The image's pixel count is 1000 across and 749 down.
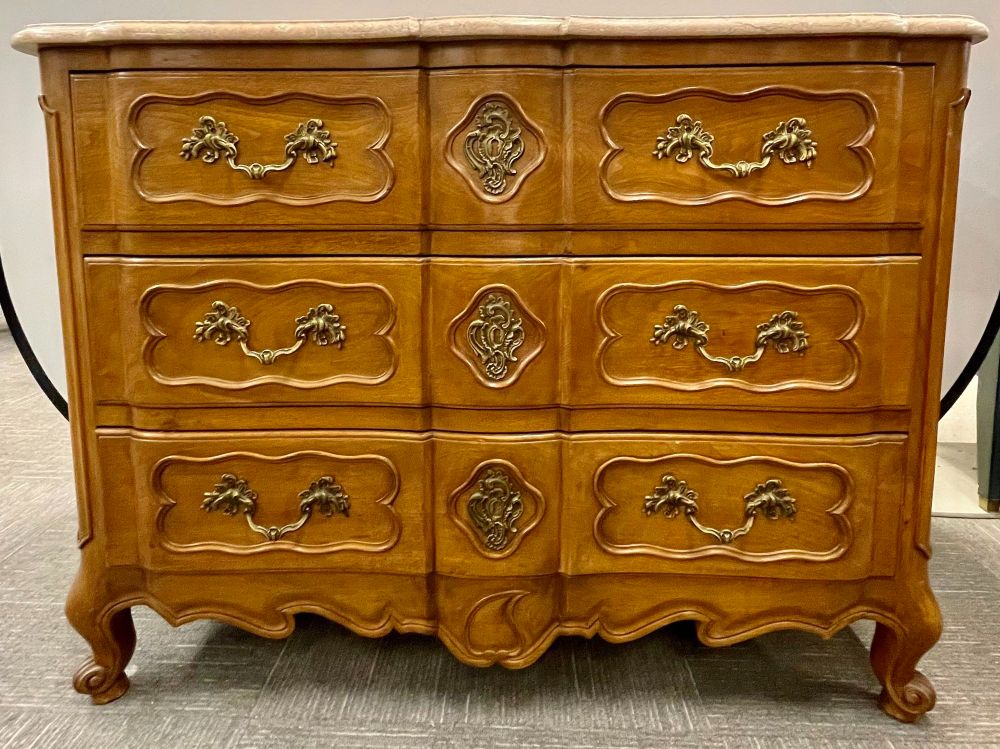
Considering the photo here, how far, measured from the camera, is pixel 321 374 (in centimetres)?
121

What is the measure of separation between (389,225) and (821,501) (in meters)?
0.78

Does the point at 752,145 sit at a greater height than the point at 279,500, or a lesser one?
greater

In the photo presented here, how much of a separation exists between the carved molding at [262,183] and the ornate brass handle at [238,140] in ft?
0.08

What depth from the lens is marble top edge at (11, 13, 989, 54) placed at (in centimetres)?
107

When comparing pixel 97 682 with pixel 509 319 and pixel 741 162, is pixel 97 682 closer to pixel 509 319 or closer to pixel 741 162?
pixel 509 319

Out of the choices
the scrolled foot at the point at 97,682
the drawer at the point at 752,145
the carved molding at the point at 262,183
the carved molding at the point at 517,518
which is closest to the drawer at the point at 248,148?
the carved molding at the point at 262,183

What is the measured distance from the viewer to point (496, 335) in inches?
46.0

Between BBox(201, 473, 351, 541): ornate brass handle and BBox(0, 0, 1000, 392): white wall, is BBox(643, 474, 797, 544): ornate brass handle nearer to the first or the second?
BBox(201, 473, 351, 541): ornate brass handle

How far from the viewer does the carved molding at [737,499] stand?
1207 mm

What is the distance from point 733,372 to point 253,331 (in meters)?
0.73

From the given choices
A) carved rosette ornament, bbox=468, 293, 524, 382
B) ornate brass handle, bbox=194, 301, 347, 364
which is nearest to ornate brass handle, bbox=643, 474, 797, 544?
carved rosette ornament, bbox=468, 293, 524, 382

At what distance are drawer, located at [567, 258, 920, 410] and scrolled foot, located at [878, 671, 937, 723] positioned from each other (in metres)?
0.50

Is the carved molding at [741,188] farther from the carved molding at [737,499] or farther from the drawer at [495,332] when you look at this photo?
the carved molding at [737,499]

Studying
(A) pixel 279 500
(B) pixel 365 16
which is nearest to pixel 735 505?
(A) pixel 279 500
